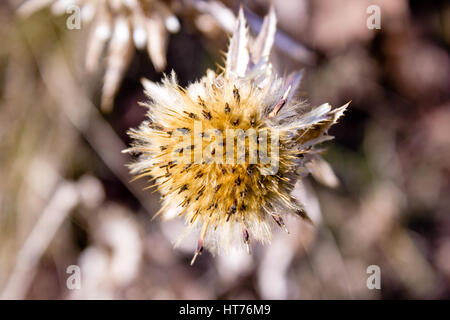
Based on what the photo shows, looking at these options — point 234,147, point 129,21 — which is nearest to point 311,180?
point 234,147

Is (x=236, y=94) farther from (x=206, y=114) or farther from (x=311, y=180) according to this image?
(x=311, y=180)

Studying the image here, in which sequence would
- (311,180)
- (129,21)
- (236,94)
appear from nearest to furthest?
(236,94), (129,21), (311,180)

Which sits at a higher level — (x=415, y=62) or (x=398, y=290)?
(x=415, y=62)

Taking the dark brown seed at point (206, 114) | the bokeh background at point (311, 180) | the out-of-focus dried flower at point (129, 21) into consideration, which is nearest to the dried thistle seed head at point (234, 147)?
the dark brown seed at point (206, 114)

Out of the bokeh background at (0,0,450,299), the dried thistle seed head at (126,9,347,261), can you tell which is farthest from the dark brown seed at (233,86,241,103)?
the bokeh background at (0,0,450,299)

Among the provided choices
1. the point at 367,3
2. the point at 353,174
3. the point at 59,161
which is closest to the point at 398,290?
the point at 353,174

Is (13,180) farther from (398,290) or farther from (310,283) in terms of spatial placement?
(398,290)

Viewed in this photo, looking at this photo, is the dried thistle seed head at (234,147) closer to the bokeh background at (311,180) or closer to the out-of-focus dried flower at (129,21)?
the out-of-focus dried flower at (129,21)
